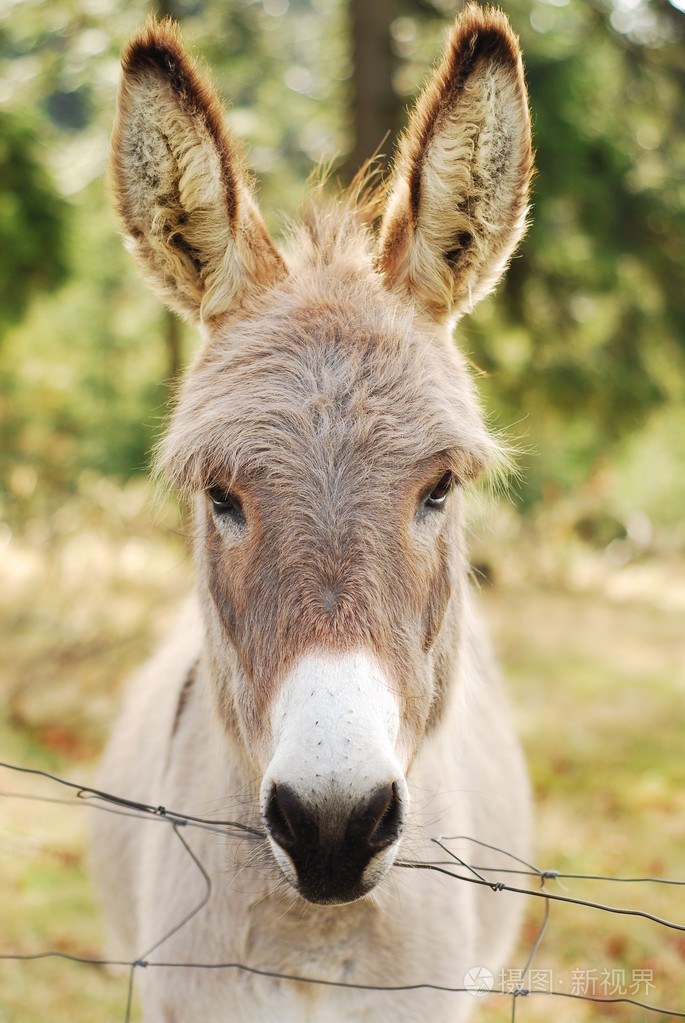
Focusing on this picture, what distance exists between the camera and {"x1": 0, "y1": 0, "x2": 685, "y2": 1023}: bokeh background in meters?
5.61

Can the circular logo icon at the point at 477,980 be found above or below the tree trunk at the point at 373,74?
below

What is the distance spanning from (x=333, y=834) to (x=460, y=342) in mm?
6334

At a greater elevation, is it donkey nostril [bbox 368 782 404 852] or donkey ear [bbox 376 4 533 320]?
donkey ear [bbox 376 4 533 320]

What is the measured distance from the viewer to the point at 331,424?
2.07 metres

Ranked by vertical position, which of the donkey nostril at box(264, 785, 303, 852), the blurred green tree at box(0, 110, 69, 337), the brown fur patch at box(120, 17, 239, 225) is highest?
the blurred green tree at box(0, 110, 69, 337)

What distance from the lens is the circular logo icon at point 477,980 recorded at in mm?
2590

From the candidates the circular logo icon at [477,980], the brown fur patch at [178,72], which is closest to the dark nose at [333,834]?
the circular logo icon at [477,980]

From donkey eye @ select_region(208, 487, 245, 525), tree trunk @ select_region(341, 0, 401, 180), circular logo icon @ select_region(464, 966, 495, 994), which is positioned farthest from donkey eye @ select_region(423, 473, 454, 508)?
tree trunk @ select_region(341, 0, 401, 180)

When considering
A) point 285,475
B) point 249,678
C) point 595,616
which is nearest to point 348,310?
point 285,475

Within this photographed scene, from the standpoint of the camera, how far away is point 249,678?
7.14ft

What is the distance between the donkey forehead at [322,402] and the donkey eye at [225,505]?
40 mm

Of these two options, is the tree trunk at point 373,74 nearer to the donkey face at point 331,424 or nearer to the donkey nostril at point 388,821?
the donkey face at point 331,424

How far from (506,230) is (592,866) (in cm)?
455

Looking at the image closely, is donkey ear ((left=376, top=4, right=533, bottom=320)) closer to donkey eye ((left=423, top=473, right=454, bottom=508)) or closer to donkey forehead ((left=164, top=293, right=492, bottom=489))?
donkey forehead ((left=164, top=293, right=492, bottom=489))
